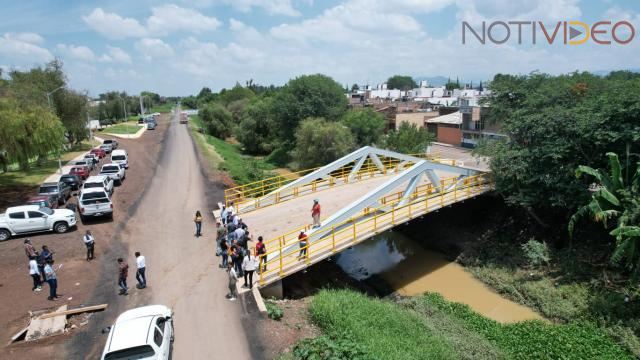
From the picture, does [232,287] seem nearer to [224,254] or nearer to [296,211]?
[224,254]

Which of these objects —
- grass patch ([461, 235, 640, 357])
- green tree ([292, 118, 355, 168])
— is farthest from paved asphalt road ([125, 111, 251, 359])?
green tree ([292, 118, 355, 168])

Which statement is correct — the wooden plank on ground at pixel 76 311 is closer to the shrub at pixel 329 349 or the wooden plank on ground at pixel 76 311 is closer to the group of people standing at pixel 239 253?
the group of people standing at pixel 239 253

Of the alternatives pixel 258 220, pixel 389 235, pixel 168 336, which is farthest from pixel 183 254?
pixel 389 235

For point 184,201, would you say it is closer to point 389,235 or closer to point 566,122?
point 389,235

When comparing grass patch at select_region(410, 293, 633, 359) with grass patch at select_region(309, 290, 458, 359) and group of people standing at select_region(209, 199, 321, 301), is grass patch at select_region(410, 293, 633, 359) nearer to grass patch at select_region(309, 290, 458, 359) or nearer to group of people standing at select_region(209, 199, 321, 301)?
grass patch at select_region(309, 290, 458, 359)

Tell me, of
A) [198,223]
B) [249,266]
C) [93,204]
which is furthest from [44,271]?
[93,204]

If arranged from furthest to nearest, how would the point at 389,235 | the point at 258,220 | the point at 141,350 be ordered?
the point at 389,235, the point at 258,220, the point at 141,350
